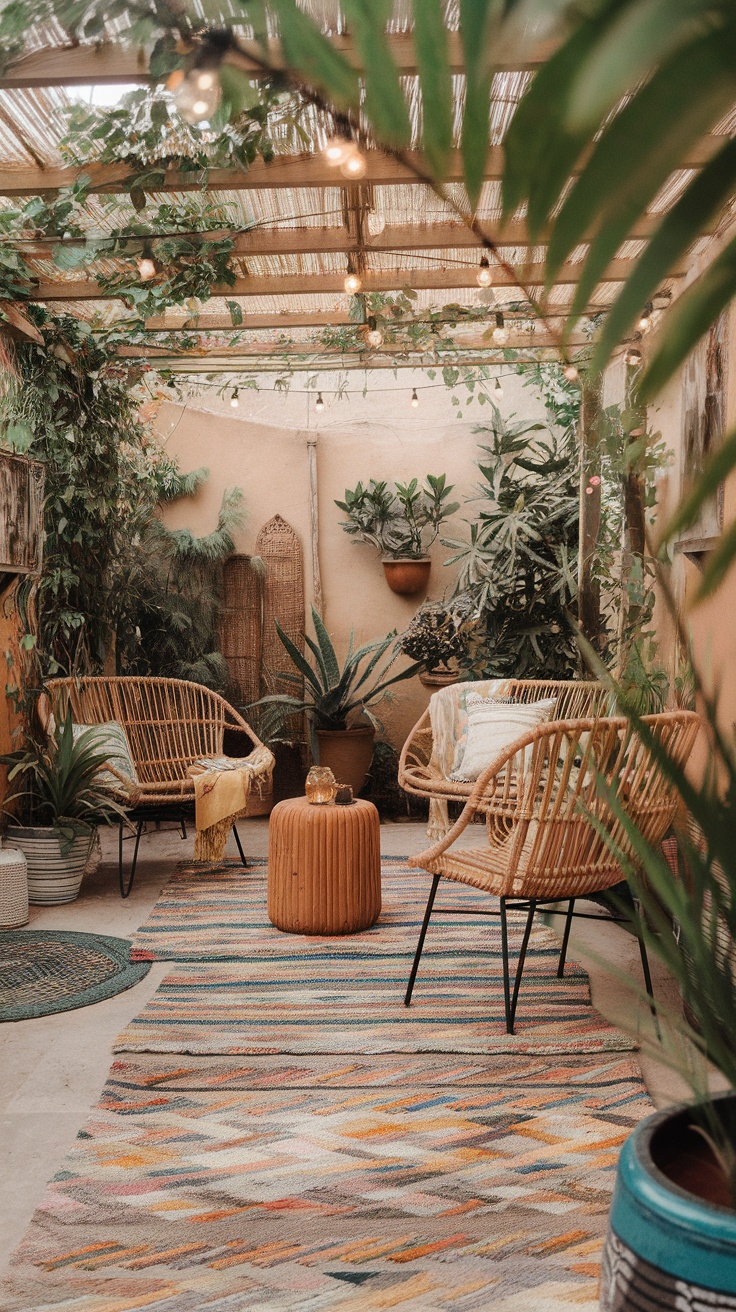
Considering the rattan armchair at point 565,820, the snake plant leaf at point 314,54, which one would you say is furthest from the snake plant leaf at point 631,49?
the rattan armchair at point 565,820

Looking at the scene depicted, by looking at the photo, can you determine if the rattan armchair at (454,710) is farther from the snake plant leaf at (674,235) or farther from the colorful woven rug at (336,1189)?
the snake plant leaf at (674,235)

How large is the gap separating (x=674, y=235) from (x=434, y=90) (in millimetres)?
108

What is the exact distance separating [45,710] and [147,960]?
4.76 ft

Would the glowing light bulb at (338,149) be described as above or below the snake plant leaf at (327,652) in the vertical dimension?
above

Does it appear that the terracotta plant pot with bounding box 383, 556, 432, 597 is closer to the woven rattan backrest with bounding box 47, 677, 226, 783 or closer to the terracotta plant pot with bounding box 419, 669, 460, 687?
the terracotta plant pot with bounding box 419, 669, 460, 687

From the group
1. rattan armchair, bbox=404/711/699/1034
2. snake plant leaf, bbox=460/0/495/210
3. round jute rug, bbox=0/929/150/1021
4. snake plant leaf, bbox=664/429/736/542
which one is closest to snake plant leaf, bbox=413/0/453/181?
snake plant leaf, bbox=460/0/495/210

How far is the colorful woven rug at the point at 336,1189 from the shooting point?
1.83 m

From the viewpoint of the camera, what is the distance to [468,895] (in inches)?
183

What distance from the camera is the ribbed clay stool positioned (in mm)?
3809

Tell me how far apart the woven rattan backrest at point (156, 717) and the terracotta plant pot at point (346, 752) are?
77cm

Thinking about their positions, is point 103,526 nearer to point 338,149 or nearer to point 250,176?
point 250,176

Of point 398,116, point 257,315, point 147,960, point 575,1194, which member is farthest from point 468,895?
point 398,116

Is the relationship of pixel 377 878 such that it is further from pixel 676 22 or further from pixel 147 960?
pixel 676 22

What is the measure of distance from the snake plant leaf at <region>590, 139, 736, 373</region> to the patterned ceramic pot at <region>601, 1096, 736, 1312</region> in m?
0.84
